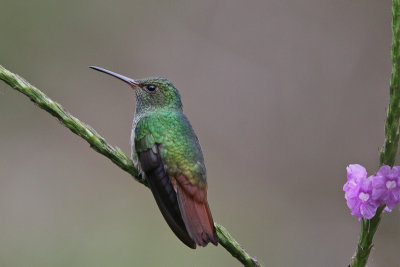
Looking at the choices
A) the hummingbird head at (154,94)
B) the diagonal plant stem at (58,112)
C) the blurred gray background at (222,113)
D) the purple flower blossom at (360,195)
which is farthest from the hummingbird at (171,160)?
the blurred gray background at (222,113)

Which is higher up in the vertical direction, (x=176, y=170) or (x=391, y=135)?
(x=176, y=170)

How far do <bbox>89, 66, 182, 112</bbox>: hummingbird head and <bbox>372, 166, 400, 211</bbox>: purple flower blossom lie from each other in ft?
4.88

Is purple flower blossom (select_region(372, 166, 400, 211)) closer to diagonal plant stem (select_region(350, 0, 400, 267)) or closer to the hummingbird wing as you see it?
diagonal plant stem (select_region(350, 0, 400, 267))

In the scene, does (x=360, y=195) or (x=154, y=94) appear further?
(x=154, y=94)

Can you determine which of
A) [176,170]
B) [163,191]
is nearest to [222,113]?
[176,170]

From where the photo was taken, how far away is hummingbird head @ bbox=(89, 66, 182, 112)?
2.62 metres

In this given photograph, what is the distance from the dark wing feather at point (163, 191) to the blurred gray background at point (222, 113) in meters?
3.43

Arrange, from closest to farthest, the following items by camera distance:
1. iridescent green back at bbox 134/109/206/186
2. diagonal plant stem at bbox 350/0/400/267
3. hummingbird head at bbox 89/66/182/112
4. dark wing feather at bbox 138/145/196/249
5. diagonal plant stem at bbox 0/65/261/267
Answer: diagonal plant stem at bbox 350/0/400/267, diagonal plant stem at bbox 0/65/261/267, dark wing feather at bbox 138/145/196/249, iridescent green back at bbox 134/109/206/186, hummingbird head at bbox 89/66/182/112

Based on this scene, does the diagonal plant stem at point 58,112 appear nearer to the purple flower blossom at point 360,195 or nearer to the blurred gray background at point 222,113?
the purple flower blossom at point 360,195

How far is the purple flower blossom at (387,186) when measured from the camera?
1173mm

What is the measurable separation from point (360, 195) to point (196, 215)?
0.62 metres

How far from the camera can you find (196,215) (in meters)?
1.76

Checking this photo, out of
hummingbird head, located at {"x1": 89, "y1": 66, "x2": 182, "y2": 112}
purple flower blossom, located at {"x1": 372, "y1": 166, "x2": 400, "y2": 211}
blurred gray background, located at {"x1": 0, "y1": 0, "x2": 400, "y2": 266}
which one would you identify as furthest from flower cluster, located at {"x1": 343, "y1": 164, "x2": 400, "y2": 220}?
blurred gray background, located at {"x1": 0, "y1": 0, "x2": 400, "y2": 266}

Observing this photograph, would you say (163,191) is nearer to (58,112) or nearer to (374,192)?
(58,112)
